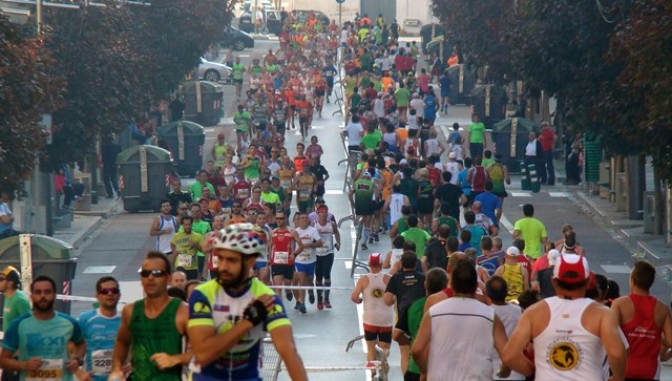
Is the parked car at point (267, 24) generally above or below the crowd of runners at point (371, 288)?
above

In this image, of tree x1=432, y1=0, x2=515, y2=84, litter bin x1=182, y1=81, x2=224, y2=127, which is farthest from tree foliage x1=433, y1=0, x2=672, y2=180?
litter bin x1=182, y1=81, x2=224, y2=127

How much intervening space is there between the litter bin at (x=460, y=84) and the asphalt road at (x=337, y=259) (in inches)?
402

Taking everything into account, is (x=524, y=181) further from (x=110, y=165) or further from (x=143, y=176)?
(x=110, y=165)

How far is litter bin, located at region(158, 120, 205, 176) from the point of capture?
1783 inches

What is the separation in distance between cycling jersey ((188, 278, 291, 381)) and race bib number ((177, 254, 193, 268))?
54.7ft

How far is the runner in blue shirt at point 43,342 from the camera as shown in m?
11.6

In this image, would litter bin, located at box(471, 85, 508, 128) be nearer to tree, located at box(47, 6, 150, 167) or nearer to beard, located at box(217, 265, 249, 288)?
tree, located at box(47, 6, 150, 167)

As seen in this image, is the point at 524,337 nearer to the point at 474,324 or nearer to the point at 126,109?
the point at 474,324

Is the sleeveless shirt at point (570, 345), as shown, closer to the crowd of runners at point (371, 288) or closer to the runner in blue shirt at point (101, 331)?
the crowd of runners at point (371, 288)

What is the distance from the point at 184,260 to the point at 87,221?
44.7 feet

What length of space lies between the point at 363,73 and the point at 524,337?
4833 cm

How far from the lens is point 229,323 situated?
8352 millimetres

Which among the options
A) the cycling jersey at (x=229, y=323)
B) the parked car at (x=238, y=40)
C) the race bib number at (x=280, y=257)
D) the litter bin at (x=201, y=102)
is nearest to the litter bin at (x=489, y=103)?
the litter bin at (x=201, y=102)

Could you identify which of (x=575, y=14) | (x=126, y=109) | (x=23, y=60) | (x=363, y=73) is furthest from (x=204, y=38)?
(x=23, y=60)
